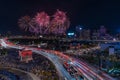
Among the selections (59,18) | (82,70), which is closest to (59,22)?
(59,18)

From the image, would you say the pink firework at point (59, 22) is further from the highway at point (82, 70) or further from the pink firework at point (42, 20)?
the highway at point (82, 70)

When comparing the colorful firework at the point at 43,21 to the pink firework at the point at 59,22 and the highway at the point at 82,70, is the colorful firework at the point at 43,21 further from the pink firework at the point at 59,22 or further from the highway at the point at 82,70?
the highway at the point at 82,70

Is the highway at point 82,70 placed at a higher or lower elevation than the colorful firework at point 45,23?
lower

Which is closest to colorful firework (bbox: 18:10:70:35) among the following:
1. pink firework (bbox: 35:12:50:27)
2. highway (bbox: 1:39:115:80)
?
pink firework (bbox: 35:12:50:27)

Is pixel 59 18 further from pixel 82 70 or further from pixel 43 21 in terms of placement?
pixel 82 70

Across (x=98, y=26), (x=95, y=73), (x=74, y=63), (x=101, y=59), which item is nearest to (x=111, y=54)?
(x=101, y=59)

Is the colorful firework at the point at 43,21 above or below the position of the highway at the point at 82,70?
above

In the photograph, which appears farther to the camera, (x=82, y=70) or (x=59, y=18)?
(x=59, y=18)

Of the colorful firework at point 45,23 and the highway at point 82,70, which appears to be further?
the colorful firework at point 45,23

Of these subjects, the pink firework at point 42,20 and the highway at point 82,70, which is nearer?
the highway at point 82,70

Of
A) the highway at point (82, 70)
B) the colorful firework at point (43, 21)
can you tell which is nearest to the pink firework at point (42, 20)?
the colorful firework at point (43, 21)

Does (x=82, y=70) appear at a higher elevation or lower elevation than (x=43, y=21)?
lower

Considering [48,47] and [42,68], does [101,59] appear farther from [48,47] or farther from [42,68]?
[48,47]
